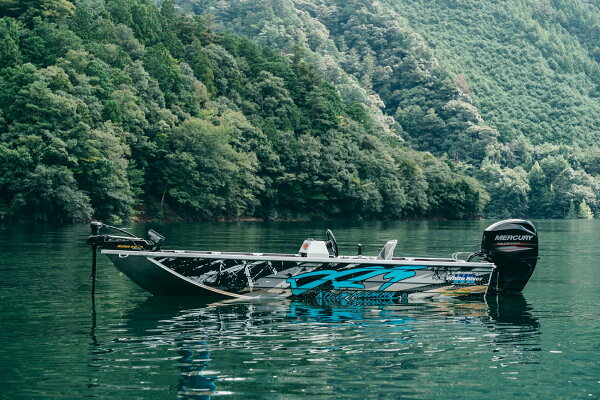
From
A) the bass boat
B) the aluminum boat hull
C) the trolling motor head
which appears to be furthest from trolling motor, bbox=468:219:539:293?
the trolling motor head

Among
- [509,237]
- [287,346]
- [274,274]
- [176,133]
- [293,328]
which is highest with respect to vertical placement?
[176,133]

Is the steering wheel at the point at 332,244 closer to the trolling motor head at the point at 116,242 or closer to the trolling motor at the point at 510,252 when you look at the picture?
the trolling motor at the point at 510,252

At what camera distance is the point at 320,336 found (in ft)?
68.9

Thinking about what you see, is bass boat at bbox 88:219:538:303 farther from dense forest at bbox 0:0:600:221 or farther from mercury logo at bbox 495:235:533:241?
dense forest at bbox 0:0:600:221

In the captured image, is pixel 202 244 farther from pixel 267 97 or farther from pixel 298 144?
pixel 267 97

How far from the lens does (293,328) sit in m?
22.1

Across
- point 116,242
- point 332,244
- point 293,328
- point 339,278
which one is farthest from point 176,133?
point 293,328

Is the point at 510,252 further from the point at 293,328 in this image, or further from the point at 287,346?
the point at 287,346

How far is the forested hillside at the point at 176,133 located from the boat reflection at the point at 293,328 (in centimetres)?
5868

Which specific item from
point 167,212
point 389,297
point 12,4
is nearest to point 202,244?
point 389,297

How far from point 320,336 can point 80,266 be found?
1797 centimetres

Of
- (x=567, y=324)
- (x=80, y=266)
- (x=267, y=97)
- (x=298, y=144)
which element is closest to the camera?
(x=567, y=324)

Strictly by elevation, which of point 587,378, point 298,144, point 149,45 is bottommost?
point 587,378

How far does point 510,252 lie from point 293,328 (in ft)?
29.6
